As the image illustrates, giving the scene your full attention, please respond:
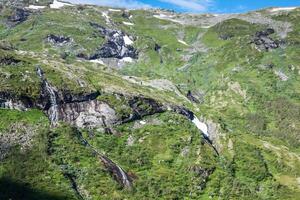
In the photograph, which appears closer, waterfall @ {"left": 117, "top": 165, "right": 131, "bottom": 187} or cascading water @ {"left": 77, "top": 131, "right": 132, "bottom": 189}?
waterfall @ {"left": 117, "top": 165, "right": 131, "bottom": 187}

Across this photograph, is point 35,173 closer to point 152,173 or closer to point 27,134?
point 27,134

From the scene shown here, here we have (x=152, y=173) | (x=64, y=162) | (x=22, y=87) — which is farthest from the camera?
(x=22, y=87)

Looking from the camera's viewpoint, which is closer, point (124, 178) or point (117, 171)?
point (124, 178)

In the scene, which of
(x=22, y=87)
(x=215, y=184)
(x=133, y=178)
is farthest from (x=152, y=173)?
(x=22, y=87)

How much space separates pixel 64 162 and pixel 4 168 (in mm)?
20477

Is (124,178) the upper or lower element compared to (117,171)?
lower

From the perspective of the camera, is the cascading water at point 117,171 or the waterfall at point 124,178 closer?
the waterfall at point 124,178

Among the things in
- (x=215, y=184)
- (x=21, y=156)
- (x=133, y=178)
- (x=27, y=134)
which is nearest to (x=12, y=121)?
(x=27, y=134)

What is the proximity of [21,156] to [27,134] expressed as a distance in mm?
13400

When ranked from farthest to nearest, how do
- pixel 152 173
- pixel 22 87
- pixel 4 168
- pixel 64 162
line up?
pixel 22 87, pixel 152 173, pixel 64 162, pixel 4 168

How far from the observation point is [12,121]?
17825 centimetres

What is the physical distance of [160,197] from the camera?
169 metres

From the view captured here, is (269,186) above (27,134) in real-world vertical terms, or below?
below

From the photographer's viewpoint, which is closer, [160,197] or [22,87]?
[160,197]
